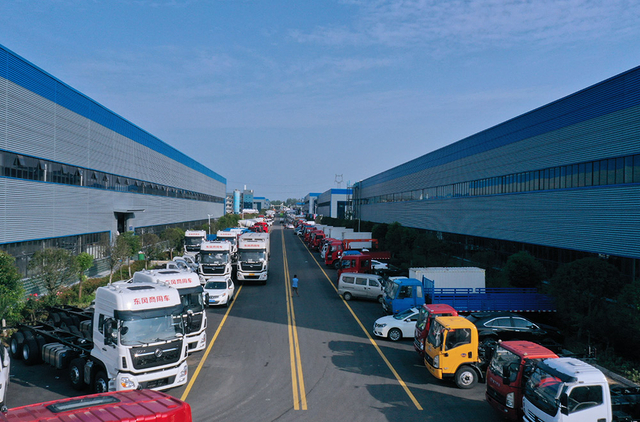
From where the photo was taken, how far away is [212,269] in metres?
26.0

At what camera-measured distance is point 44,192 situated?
25.2 metres

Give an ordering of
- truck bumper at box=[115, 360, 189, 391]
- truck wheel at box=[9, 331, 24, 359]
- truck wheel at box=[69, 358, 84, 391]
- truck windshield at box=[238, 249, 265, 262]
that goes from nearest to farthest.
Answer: truck bumper at box=[115, 360, 189, 391]
truck wheel at box=[69, 358, 84, 391]
truck wheel at box=[9, 331, 24, 359]
truck windshield at box=[238, 249, 265, 262]

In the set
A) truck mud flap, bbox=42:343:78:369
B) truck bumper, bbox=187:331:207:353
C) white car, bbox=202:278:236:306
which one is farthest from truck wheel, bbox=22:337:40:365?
white car, bbox=202:278:236:306

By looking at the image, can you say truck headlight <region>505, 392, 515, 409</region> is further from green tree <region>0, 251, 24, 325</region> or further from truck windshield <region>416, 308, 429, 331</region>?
green tree <region>0, 251, 24, 325</region>

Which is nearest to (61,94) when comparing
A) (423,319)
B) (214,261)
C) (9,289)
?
(214,261)

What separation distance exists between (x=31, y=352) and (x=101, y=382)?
469 centimetres

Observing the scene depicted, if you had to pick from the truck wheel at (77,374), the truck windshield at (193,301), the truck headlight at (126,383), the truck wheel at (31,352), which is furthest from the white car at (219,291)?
the truck headlight at (126,383)

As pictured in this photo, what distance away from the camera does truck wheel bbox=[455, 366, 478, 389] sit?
1250cm

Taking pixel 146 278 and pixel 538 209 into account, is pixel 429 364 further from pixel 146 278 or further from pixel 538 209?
pixel 538 209

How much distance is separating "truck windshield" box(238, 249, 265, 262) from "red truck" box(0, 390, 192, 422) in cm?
2297

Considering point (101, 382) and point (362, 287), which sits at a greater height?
point (101, 382)

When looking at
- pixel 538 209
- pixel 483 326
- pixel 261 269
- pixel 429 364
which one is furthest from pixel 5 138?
pixel 538 209

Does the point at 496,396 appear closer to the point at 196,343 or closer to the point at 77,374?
the point at 196,343

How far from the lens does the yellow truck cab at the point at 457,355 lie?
12469mm
